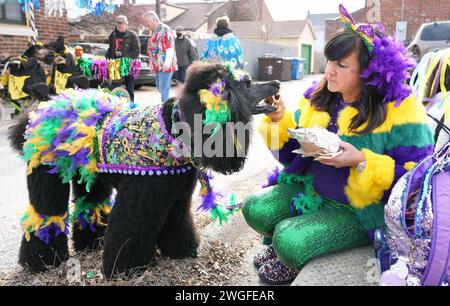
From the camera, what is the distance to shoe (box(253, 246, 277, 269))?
2.35 meters

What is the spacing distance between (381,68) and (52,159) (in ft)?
5.50

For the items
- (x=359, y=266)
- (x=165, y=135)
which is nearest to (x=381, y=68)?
(x=359, y=266)

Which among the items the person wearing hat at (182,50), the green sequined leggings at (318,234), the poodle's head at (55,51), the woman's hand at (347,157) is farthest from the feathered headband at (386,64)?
the person wearing hat at (182,50)

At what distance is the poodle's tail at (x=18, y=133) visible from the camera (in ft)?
7.78

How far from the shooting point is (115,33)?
7.29m

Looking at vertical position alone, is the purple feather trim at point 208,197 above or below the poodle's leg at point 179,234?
above

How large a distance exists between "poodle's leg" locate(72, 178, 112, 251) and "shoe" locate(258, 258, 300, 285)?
1.04 meters

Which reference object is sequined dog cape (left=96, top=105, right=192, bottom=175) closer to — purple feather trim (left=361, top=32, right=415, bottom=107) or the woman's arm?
the woman's arm

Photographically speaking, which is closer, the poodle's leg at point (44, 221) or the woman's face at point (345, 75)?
the woman's face at point (345, 75)

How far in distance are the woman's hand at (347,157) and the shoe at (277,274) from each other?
693 millimetres

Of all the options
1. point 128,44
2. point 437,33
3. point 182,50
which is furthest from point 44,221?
point 437,33

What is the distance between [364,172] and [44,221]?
1675mm

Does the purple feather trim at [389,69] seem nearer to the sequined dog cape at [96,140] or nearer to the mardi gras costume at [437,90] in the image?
the mardi gras costume at [437,90]
